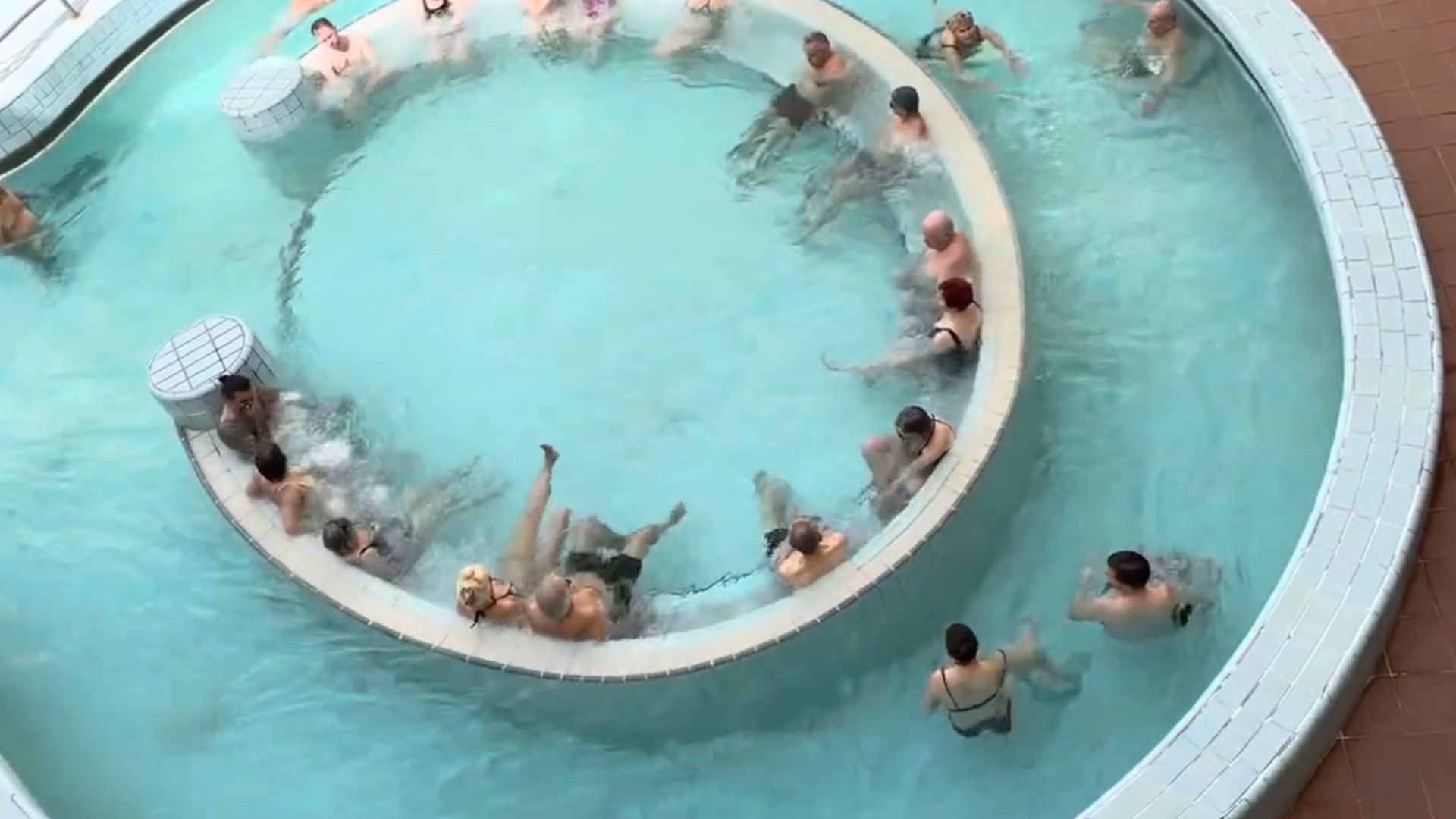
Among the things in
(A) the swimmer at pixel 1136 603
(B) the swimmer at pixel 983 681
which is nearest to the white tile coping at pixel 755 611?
(B) the swimmer at pixel 983 681

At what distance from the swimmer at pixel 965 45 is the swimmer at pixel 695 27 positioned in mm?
1202

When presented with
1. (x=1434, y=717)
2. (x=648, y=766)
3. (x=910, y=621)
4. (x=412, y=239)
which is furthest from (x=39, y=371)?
(x=1434, y=717)

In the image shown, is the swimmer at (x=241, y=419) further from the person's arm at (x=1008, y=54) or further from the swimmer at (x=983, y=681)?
the person's arm at (x=1008, y=54)

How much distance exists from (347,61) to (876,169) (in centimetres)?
323

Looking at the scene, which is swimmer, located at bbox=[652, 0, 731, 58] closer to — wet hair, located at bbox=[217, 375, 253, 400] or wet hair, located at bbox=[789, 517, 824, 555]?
wet hair, located at bbox=[217, 375, 253, 400]

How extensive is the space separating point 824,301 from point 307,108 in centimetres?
331

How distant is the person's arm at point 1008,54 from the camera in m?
6.61

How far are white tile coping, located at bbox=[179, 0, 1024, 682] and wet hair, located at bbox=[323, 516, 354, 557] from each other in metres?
0.08

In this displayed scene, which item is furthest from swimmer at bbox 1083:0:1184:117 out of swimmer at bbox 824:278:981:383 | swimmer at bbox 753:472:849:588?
swimmer at bbox 753:472:849:588

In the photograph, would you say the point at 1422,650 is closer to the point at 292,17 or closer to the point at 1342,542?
the point at 1342,542

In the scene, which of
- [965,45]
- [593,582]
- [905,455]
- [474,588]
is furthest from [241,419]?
[965,45]

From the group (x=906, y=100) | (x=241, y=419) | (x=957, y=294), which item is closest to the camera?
(x=957, y=294)

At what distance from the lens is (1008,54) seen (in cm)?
665

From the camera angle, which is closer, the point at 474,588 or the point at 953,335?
the point at 474,588
